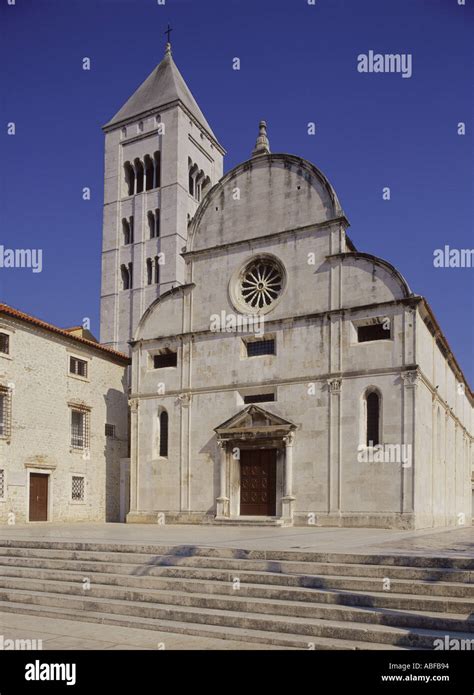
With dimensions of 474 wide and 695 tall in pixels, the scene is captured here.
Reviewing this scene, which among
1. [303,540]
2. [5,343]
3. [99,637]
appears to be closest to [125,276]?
[5,343]

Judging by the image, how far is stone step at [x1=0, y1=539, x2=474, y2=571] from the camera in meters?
11.4

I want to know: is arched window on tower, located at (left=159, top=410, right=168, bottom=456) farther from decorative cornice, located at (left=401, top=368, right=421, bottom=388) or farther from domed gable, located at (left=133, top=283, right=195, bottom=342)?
decorative cornice, located at (left=401, top=368, right=421, bottom=388)

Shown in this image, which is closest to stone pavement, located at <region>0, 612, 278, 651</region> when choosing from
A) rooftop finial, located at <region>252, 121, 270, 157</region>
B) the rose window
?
the rose window

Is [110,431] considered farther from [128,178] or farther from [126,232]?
[128,178]

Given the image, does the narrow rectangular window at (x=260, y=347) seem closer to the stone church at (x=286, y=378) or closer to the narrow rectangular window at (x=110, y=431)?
the stone church at (x=286, y=378)

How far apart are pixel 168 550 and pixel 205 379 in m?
16.6

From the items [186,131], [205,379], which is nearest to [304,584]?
[205,379]

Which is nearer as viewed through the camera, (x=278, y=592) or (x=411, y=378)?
(x=278, y=592)

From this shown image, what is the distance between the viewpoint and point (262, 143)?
33.1 meters

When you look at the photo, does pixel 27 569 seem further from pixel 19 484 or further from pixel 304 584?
pixel 19 484

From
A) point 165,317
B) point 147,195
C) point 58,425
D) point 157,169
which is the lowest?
point 58,425

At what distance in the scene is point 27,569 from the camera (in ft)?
46.9

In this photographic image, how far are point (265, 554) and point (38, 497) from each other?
1874cm

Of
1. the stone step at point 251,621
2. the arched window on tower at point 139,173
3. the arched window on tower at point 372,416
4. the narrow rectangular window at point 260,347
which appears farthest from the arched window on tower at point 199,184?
the stone step at point 251,621
